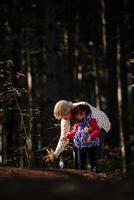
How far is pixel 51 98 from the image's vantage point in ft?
55.9

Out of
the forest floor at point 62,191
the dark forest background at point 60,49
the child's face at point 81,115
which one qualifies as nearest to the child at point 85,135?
the child's face at point 81,115

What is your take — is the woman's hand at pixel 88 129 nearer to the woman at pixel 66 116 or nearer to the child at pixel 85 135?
the child at pixel 85 135

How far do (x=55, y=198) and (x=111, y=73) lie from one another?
61.0ft

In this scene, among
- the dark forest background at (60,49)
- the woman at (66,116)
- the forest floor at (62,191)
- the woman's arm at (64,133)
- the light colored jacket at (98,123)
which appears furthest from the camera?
the dark forest background at (60,49)

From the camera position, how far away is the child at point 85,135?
816cm

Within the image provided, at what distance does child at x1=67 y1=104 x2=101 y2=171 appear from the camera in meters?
8.16

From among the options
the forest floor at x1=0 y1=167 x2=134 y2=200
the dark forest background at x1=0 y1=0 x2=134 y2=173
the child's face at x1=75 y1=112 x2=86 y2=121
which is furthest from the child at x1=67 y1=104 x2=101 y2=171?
the dark forest background at x1=0 y1=0 x2=134 y2=173

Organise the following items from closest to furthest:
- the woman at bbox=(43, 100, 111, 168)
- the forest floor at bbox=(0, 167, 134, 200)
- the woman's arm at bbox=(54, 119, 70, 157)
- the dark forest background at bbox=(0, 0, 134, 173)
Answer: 1. the forest floor at bbox=(0, 167, 134, 200)
2. the woman at bbox=(43, 100, 111, 168)
3. the woman's arm at bbox=(54, 119, 70, 157)
4. the dark forest background at bbox=(0, 0, 134, 173)


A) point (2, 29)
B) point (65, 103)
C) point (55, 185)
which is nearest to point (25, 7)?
point (2, 29)

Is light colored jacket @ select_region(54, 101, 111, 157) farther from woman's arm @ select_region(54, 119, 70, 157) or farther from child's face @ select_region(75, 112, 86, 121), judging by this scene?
child's face @ select_region(75, 112, 86, 121)

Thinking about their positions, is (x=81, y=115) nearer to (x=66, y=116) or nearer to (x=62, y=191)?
(x=66, y=116)

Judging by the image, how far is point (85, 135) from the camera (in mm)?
8203

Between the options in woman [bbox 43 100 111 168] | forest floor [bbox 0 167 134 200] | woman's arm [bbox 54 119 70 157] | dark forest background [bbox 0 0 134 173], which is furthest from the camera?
dark forest background [bbox 0 0 134 173]

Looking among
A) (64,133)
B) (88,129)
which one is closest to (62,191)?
(88,129)
